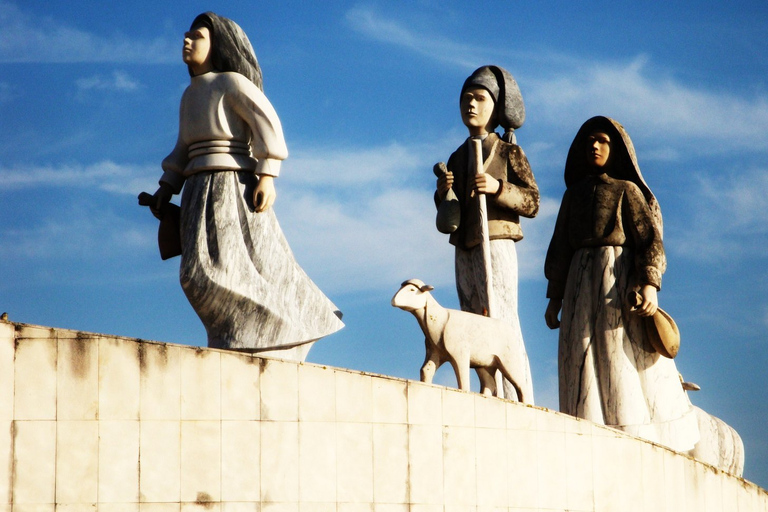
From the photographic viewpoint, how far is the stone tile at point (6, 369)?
9.69m

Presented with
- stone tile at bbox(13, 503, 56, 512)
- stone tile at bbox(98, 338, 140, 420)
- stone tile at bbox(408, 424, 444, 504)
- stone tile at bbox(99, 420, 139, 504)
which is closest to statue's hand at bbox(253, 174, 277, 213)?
stone tile at bbox(98, 338, 140, 420)

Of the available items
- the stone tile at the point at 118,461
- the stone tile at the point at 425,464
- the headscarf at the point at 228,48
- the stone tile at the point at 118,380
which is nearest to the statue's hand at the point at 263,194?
the headscarf at the point at 228,48

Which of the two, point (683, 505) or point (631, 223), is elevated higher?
point (631, 223)

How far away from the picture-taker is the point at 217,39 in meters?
12.1

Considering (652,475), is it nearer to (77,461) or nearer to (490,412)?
(490,412)

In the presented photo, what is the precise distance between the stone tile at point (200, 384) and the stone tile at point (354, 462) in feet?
2.98

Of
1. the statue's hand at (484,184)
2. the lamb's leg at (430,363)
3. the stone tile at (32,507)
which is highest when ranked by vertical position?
the statue's hand at (484,184)

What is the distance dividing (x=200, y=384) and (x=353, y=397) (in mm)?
1102

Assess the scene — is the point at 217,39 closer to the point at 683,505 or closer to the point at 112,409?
the point at 112,409

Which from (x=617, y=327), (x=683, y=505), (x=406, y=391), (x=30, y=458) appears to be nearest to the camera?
(x=30, y=458)

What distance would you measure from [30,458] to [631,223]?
5770 millimetres

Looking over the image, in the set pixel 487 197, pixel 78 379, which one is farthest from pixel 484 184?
pixel 78 379

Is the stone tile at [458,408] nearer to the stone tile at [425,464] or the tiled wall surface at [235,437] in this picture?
the tiled wall surface at [235,437]

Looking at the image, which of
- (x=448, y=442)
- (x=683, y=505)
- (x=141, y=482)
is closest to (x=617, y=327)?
(x=683, y=505)
